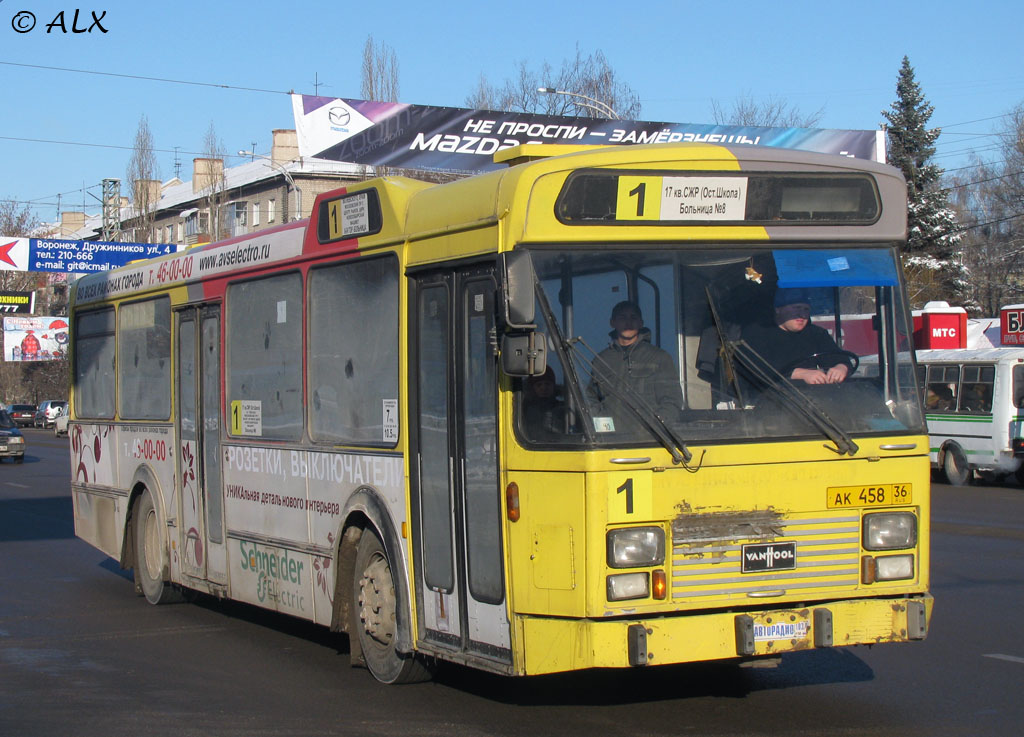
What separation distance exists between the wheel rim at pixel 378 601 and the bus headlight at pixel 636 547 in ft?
7.00

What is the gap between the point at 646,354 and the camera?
6594 millimetres

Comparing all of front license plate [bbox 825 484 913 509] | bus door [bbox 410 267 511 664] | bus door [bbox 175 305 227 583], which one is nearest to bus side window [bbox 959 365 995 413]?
bus door [bbox 175 305 227 583]

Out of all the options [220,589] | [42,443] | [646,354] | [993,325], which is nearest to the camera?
[646,354]

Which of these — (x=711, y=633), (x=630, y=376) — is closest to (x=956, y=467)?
(x=711, y=633)

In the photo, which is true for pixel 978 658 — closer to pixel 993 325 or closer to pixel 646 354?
pixel 646 354

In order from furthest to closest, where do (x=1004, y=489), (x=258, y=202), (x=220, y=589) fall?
1. (x=258, y=202)
2. (x=1004, y=489)
3. (x=220, y=589)

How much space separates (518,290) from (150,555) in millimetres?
7189

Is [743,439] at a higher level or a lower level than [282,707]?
higher

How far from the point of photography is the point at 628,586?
6367 mm

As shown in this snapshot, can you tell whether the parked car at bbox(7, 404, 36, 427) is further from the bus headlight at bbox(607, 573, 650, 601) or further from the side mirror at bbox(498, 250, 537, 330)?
the bus headlight at bbox(607, 573, 650, 601)

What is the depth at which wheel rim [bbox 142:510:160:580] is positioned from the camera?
1216cm

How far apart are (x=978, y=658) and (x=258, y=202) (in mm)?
62925

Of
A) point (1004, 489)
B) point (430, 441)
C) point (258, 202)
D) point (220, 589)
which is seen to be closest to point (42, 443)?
point (258, 202)

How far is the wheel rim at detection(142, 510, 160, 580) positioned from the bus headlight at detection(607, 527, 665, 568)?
6.83m
